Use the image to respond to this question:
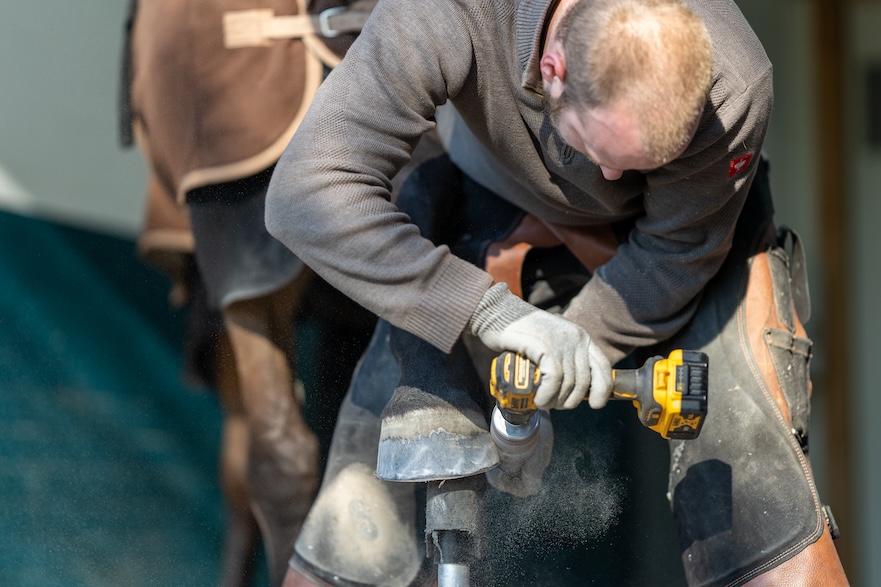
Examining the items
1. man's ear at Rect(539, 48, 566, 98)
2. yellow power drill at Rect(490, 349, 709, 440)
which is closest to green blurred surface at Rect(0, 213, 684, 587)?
yellow power drill at Rect(490, 349, 709, 440)

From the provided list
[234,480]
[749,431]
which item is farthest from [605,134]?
[234,480]

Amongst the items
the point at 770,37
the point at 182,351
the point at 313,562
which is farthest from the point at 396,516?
the point at 770,37

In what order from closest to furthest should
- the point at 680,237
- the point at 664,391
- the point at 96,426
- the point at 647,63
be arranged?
the point at 647,63, the point at 664,391, the point at 680,237, the point at 96,426

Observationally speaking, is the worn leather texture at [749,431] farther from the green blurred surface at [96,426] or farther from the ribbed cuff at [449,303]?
the green blurred surface at [96,426]

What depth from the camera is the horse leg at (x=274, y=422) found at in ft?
5.05

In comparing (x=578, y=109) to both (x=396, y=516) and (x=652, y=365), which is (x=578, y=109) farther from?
(x=396, y=516)

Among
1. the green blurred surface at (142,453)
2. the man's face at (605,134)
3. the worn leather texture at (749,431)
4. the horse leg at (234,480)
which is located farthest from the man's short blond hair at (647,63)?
the horse leg at (234,480)

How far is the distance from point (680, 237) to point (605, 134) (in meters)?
0.27

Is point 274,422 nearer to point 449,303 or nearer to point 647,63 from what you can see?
point 449,303

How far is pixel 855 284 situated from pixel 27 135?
9.19 feet

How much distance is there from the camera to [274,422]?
5.12 ft

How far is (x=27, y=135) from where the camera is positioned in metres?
1.60

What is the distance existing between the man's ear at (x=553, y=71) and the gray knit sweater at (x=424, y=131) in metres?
0.03

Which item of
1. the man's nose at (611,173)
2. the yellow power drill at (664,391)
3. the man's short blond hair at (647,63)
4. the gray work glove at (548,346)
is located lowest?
the yellow power drill at (664,391)
